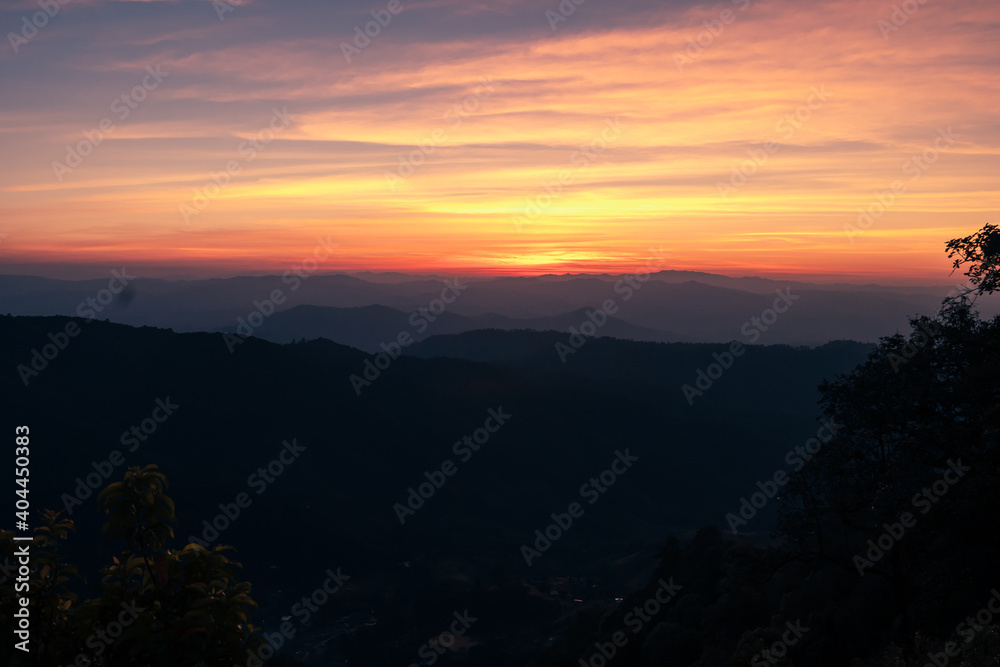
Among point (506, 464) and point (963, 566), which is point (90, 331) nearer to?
point (506, 464)

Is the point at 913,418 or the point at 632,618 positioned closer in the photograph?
the point at 913,418

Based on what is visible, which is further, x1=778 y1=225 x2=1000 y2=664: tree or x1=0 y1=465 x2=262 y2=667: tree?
x1=778 y1=225 x2=1000 y2=664: tree

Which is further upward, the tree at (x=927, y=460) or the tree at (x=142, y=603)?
the tree at (x=927, y=460)

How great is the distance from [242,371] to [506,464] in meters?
65.7

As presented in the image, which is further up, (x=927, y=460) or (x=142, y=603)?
(x=927, y=460)

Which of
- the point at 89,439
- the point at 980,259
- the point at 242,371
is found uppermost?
the point at 242,371

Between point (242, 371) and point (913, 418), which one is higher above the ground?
point (242, 371)

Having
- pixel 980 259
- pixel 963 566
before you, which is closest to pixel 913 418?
pixel 963 566

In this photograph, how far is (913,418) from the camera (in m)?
17.2

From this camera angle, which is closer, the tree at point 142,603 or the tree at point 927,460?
the tree at point 142,603

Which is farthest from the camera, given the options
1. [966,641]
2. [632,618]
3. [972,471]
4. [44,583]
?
[632,618]

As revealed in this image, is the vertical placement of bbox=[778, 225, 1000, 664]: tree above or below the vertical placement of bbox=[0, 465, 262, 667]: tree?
above

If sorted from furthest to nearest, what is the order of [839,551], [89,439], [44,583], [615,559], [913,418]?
[89,439]
[615,559]
[839,551]
[913,418]
[44,583]

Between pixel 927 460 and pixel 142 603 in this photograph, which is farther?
pixel 927 460
